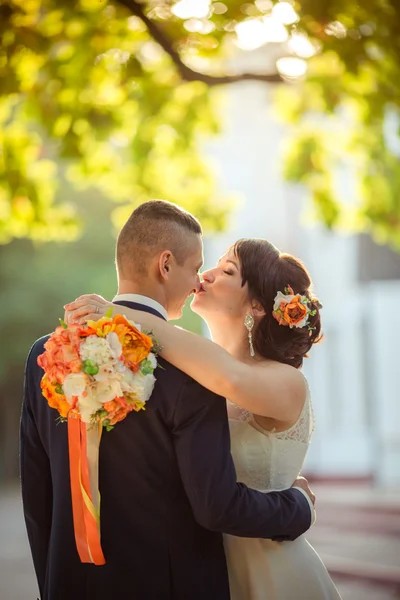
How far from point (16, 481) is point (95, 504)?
24463mm

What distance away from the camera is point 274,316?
3.66 m

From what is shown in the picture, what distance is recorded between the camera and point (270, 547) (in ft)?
11.2

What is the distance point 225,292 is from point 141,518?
110cm

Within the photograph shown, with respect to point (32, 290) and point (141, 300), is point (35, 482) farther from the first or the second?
point (32, 290)

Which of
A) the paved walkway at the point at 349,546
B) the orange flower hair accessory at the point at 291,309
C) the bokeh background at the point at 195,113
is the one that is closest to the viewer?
the orange flower hair accessory at the point at 291,309

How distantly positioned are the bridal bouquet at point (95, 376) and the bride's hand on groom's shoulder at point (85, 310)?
0.05m

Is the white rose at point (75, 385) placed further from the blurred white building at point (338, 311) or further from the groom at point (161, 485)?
the blurred white building at point (338, 311)

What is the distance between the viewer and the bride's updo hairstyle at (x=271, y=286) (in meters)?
3.73

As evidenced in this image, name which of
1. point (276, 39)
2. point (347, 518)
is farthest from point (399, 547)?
point (276, 39)

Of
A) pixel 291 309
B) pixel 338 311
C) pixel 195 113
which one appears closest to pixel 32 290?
pixel 338 311

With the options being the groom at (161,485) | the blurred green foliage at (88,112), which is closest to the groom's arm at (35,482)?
the groom at (161,485)

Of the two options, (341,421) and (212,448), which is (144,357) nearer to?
(212,448)

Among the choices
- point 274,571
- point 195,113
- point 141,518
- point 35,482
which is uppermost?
point 141,518

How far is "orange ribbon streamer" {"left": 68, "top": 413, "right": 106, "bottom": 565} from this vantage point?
117 inches
